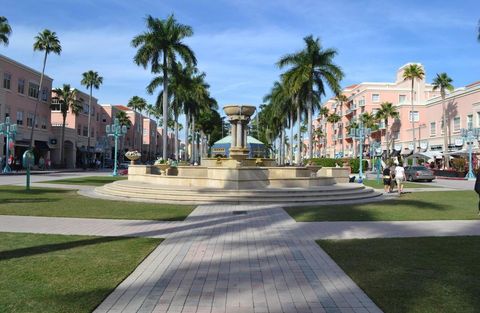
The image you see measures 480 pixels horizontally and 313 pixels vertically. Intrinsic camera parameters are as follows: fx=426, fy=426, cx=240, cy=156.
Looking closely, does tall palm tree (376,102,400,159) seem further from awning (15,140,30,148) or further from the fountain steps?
the fountain steps

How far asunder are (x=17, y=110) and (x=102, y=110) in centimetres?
3018

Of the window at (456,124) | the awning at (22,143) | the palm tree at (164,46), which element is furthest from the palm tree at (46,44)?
the window at (456,124)

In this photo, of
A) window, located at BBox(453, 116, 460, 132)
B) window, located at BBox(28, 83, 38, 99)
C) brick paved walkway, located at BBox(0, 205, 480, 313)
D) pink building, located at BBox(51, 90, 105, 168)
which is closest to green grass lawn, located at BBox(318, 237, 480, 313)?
brick paved walkway, located at BBox(0, 205, 480, 313)

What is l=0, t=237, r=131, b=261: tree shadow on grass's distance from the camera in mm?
7281

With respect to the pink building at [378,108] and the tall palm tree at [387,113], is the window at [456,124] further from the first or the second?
the tall palm tree at [387,113]

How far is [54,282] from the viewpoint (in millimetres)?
→ 5734

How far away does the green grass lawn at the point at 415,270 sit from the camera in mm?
5105

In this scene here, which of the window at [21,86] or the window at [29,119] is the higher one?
the window at [21,86]

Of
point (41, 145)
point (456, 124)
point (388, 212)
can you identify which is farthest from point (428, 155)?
point (41, 145)

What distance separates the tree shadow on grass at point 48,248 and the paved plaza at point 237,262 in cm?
78

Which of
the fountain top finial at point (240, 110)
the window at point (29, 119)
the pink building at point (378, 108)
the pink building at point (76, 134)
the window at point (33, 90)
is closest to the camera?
the fountain top finial at point (240, 110)

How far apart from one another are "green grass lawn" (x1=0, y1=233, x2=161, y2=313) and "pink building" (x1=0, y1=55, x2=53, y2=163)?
144 feet

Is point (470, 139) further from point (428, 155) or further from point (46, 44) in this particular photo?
point (46, 44)

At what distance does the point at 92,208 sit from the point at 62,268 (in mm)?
8217
